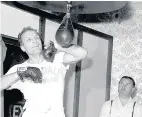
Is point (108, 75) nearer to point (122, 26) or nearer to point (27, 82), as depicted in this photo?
point (122, 26)

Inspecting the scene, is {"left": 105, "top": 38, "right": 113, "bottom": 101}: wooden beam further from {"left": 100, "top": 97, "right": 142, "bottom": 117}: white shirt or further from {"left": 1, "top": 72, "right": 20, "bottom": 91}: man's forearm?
{"left": 1, "top": 72, "right": 20, "bottom": 91}: man's forearm

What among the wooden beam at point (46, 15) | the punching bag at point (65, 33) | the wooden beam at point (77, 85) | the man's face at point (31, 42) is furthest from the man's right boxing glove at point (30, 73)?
the wooden beam at point (77, 85)

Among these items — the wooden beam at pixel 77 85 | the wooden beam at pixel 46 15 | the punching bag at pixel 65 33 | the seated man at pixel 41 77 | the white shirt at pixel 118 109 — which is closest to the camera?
the punching bag at pixel 65 33

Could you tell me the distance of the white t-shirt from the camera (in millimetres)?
1797

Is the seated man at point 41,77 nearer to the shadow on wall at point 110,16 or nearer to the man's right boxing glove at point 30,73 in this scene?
the man's right boxing glove at point 30,73

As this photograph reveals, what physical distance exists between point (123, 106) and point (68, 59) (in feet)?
3.94

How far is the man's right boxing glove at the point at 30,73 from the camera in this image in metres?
1.78

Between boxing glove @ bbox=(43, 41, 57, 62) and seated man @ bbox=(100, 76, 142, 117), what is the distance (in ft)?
3.79

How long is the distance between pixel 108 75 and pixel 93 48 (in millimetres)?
528

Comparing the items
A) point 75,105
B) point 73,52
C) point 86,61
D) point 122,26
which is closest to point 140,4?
point 122,26

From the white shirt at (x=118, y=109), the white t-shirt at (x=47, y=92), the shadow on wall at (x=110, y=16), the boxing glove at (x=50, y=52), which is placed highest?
the shadow on wall at (x=110, y=16)

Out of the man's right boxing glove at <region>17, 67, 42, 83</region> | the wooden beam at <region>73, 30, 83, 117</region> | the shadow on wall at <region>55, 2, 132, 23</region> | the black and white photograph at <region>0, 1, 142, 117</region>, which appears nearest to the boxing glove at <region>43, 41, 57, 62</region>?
the black and white photograph at <region>0, 1, 142, 117</region>

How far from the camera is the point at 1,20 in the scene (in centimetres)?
241

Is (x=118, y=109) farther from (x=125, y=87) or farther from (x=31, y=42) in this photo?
(x=31, y=42)
